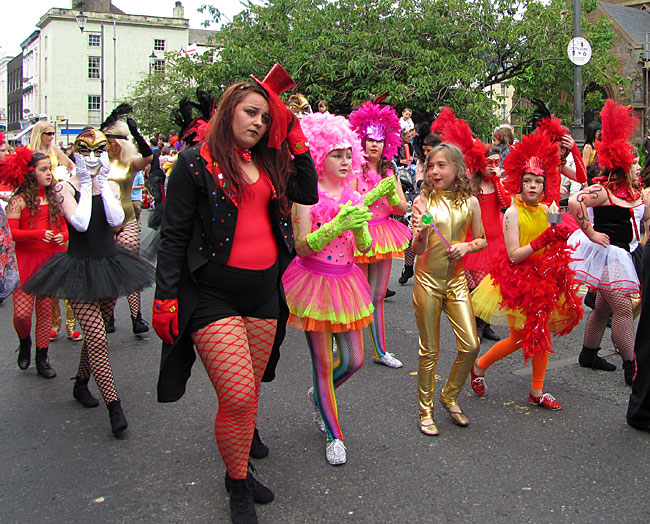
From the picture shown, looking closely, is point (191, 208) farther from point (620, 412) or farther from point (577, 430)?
point (620, 412)

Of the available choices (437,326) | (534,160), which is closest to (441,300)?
(437,326)

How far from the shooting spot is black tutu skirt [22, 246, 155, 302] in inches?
170

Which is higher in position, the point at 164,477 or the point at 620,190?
the point at 620,190

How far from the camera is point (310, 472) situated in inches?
138

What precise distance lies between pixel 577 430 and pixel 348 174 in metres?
2.27

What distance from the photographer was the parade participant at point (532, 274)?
426 centimetres

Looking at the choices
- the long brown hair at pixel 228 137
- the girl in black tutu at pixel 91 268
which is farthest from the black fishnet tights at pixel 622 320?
the girl in black tutu at pixel 91 268

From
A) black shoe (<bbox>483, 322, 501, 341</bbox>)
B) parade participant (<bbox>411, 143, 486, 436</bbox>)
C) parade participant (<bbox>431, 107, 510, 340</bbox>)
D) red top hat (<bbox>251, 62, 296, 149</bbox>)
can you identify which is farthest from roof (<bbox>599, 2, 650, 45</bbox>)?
red top hat (<bbox>251, 62, 296, 149</bbox>)

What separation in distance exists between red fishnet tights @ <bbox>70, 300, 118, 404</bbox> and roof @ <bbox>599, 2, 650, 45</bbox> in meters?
33.8

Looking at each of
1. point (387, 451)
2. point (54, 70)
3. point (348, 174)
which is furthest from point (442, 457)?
point (54, 70)

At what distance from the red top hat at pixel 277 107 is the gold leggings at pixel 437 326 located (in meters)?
1.56

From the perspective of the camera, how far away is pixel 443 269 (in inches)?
157

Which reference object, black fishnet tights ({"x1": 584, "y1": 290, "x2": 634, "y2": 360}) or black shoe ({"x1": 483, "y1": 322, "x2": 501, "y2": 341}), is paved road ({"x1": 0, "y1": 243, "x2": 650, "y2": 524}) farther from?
black shoe ({"x1": 483, "y1": 322, "x2": 501, "y2": 341})

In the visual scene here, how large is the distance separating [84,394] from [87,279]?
0.93m
